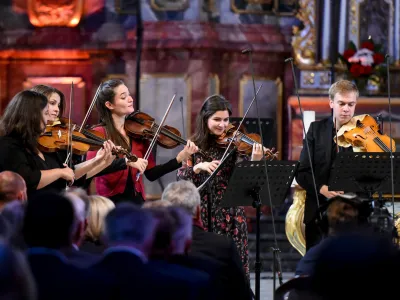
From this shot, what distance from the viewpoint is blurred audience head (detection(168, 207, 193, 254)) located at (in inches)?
137

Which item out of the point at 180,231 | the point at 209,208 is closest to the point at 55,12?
the point at 209,208

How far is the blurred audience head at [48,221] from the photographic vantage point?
10.1ft

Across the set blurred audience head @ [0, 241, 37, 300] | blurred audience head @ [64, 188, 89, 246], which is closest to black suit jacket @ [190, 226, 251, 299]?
blurred audience head @ [64, 188, 89, 246]

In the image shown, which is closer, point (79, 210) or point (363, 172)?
point (79, 210)

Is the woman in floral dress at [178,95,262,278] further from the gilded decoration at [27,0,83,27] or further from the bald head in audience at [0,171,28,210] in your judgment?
the gilded decoration at [27,0,83,27]

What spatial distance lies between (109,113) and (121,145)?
0.86ft

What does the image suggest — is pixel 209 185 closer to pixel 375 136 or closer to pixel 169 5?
pixel 375 136

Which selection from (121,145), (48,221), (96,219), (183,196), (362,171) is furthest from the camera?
(121,145)

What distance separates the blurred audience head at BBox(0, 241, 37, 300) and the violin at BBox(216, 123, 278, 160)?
3968 millimetres

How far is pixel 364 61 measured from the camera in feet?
31.5

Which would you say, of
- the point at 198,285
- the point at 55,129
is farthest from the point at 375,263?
the point at 55,129

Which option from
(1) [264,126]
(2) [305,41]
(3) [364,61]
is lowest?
(1) [264,126]

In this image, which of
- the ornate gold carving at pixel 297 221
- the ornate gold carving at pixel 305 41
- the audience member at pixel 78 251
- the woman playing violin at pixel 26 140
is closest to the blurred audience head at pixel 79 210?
the audience member at pixel 78 251

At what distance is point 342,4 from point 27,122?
5045 millimetres
